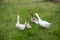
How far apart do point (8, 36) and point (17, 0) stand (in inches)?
162

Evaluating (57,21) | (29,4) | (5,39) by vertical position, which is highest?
(29,4)

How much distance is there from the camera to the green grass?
570cm

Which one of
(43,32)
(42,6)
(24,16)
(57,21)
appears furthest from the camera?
(42,6)

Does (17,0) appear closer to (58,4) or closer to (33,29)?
(58,4)

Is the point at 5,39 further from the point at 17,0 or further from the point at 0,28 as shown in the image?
the point at 17,0

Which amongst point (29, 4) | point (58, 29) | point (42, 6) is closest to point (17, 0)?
point (29, 4)

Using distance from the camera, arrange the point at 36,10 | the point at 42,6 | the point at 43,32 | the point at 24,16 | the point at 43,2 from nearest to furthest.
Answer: the point at 43,32 → the point at 24,16 → the point at 36,10 → the point at 42,6 → the point at 43,2

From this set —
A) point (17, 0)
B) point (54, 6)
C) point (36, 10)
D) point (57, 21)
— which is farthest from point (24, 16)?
point (17, 0)

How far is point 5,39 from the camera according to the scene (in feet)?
18.0

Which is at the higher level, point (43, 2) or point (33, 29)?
point (43, 2)

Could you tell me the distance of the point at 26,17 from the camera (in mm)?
7102

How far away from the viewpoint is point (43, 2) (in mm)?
9109

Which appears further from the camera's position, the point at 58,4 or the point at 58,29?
the point at 58,4

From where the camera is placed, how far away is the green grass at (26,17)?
5.70 meters
